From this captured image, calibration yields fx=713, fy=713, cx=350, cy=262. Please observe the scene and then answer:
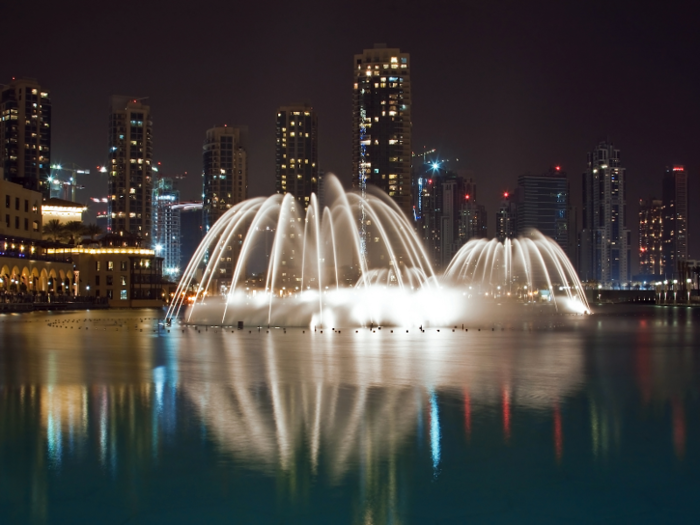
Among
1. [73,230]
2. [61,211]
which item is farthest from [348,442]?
[61,211]

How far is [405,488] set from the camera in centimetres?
1016

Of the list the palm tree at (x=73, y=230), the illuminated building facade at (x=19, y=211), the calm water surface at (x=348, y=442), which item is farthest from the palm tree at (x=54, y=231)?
the calm water surface at (x=348, y=442)

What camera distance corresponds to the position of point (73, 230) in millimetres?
131375

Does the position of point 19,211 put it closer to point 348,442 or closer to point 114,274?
point 114,274

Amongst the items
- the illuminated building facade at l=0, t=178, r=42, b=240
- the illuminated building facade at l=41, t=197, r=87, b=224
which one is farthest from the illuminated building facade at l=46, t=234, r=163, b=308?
the illuminated building facade at l=41, t=197, r=87, b=224

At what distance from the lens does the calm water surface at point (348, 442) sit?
955 cm

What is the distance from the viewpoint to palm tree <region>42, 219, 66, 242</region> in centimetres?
12912

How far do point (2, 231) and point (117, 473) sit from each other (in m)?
100

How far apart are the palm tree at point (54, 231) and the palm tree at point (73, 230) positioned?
91 centimetres

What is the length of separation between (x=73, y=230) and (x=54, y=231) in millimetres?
3385

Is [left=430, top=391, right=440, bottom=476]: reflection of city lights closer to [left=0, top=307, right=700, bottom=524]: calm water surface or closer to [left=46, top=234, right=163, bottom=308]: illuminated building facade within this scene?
[left=0, top=307, right=700, bottom=524]: calm water surface

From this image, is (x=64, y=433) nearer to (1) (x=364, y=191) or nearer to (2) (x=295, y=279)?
(2) (x=295, y=279)

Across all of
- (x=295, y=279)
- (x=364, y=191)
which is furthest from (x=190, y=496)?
(x=364, y=191)

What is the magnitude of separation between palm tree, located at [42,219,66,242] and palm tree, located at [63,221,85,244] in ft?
2.98
